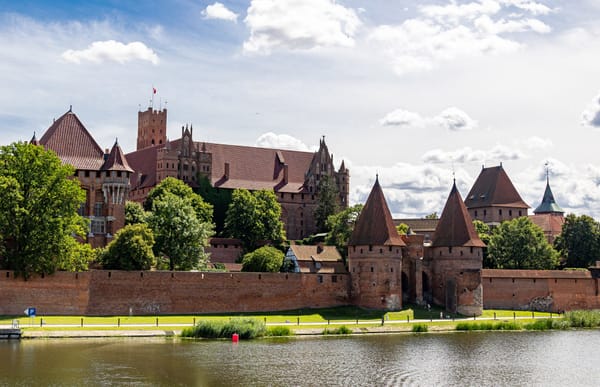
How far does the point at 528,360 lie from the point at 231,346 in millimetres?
14357

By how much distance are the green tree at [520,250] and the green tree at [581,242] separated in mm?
3160

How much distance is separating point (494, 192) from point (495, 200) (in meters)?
1.11

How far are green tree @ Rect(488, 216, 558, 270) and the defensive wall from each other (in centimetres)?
641

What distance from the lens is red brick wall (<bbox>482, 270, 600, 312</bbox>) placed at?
6912 cm

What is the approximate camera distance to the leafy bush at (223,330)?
4828cm

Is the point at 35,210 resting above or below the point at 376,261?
above

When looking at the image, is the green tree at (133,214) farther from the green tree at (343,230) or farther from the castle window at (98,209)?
the green tree at (343,230)

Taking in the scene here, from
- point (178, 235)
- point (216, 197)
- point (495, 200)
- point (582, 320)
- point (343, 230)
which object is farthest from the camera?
point (495, 200)

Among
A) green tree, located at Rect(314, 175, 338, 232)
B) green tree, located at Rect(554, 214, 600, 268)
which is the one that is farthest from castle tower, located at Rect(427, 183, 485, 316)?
green tree, located at Rect(314, 175, 338, 232)

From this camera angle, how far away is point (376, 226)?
6438cm

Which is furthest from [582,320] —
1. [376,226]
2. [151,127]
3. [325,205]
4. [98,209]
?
[151,127]

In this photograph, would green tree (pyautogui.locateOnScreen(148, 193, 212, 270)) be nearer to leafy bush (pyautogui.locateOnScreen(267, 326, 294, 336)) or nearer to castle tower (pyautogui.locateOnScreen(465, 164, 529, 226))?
leafy bush (pyautogui.locateOnScreen(267, 326, 294, 336))

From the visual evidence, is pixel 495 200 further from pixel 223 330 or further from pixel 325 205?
pixel 223 330

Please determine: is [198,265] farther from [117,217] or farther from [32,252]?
[32,252]
